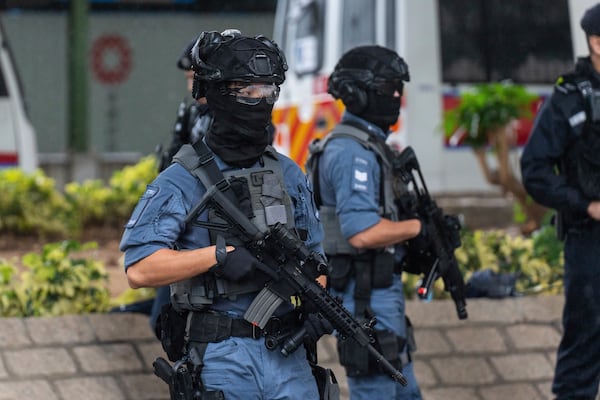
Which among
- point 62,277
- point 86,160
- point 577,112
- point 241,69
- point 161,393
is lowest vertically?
point 86,160

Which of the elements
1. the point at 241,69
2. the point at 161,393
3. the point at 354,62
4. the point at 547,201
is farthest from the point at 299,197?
the point at 161,393

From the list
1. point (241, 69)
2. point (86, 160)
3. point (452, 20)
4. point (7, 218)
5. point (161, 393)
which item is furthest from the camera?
point (86, 160)

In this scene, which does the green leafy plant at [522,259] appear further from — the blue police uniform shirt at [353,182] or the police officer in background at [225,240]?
the police officer in background at [225,240]

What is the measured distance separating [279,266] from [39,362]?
111 inches

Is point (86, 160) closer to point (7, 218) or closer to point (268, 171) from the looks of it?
point (7, 218)

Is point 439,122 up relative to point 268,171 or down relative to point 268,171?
down

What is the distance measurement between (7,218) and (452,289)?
228 inches

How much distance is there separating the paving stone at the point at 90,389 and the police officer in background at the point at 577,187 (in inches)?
85.4

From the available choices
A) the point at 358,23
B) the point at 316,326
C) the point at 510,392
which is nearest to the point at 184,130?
the point at 510,392

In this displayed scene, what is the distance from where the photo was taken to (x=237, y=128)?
4.11 m

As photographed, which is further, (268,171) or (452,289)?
(452,289)

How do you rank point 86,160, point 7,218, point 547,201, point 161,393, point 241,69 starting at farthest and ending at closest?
point 86,160
point 7,218
point 161,393
point 547,201
point 241,69

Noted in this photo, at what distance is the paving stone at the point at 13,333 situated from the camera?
257 inches

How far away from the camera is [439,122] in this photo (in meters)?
11.1
